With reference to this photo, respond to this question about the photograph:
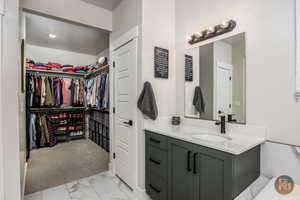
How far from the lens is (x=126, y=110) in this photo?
222 centimetres

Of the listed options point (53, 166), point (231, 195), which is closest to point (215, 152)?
point (231, 195)

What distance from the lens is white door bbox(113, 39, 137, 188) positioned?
205cm

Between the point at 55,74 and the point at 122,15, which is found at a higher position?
the point at 122,15

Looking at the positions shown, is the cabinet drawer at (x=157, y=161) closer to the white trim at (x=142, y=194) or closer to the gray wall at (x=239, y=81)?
the white trim at (x=142, y=194)

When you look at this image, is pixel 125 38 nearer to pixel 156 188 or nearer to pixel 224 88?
pixel 224 88

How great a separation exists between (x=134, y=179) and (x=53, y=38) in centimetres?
374

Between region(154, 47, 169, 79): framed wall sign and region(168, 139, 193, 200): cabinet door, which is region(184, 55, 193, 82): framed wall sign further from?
region(168, 139, 193, 200): cabinet door

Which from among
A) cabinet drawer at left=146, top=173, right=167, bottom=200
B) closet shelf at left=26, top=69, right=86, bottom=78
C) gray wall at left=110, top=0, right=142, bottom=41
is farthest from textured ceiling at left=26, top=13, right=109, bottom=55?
cabinet drawer at left=146, top=173, right=167, bottom=200

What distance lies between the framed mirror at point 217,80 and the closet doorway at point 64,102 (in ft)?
5.61

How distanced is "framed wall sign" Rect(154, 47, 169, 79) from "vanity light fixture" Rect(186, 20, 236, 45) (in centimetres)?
39

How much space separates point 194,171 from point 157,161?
0.52 meters

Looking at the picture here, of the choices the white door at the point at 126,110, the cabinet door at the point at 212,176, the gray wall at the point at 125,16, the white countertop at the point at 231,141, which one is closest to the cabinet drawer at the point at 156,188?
the white door at the point at 126,110

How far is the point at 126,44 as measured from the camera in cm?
221

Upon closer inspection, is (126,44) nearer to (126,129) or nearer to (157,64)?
(157,64)
